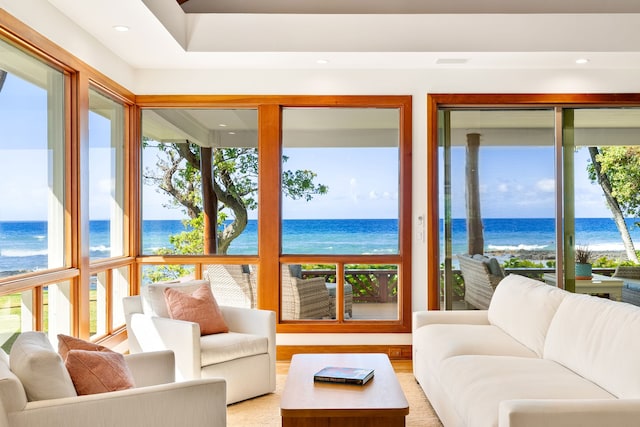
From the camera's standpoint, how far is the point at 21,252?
11.0 feet

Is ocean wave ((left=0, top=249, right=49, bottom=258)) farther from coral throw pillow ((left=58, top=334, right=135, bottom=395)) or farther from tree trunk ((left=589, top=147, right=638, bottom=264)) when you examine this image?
tree trunk ((left=589, top=147, right=638, bottom=264))

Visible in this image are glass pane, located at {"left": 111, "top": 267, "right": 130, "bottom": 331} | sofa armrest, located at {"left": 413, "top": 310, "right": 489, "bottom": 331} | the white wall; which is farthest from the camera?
the white wall

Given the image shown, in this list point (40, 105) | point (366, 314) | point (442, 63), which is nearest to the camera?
point (40, 105)

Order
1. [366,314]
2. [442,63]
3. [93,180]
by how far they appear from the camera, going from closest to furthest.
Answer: [93,180] → [442,63] → [366,314]

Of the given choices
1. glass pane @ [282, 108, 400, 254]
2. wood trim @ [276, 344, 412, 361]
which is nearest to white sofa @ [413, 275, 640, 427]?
wood trim @ [276, 344, 412, 361]

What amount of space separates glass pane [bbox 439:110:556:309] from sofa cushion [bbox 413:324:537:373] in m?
1.22

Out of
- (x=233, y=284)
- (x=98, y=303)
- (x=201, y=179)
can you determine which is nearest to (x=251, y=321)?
(x=233, y=284)

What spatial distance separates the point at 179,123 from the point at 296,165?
1.11 m

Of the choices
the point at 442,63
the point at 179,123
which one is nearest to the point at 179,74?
the point at 179,123

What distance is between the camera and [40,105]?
3545 millimetres

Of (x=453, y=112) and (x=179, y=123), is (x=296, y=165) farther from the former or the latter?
(x=453, y=112)

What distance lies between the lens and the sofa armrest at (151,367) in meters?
2.75

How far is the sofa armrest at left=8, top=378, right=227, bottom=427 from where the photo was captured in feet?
6.68

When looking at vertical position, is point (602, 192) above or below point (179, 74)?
below
